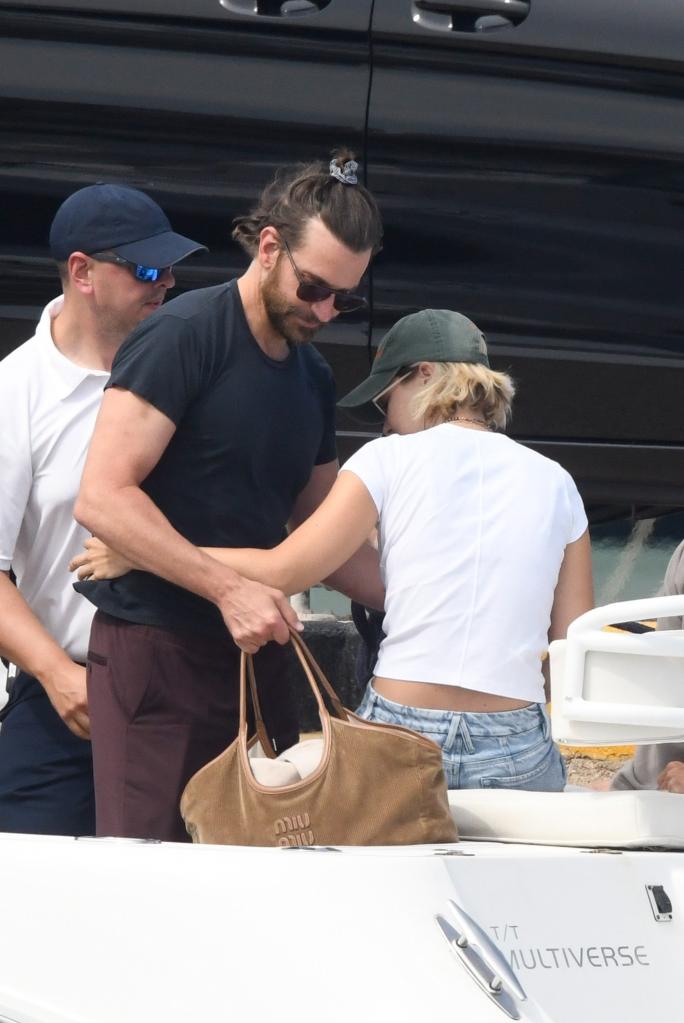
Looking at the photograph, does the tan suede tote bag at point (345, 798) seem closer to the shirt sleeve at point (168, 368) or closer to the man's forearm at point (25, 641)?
the shirt sleeve at point (168, 368)

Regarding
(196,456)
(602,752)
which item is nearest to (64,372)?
(196,456)

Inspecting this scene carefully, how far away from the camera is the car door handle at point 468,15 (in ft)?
11.9

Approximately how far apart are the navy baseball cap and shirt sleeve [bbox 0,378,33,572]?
0.30 metres

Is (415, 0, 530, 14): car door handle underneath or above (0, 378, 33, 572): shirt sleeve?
above

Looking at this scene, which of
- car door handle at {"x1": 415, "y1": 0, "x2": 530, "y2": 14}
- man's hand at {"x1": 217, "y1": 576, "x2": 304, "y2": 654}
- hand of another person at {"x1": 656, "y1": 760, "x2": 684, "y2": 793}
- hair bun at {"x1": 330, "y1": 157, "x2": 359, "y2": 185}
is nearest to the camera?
man's hand at {"x1": 217, "y1": 576, "x2": 304, "y2": 654}

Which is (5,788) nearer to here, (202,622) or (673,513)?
(202,622)

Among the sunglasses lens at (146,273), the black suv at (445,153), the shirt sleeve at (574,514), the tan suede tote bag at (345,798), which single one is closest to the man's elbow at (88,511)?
the tan suede tote bag at (345,798)

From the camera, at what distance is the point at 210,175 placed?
3719mm

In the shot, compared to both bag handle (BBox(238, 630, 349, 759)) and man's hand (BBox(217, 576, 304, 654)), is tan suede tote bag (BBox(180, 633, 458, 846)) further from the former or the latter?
man's hand (BBox(217, 576, 304, 654))

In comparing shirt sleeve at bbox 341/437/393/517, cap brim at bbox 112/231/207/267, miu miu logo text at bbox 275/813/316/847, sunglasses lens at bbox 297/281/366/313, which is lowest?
miu miu logo text at bbox 275/813/316/847

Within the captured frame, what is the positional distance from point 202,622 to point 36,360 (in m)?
0.62

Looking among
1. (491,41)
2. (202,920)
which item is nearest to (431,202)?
(491,41)

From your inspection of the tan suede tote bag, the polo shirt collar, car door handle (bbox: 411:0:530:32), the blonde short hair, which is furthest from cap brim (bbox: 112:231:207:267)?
the tan suede tote bag

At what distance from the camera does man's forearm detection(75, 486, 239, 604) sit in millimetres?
2549
